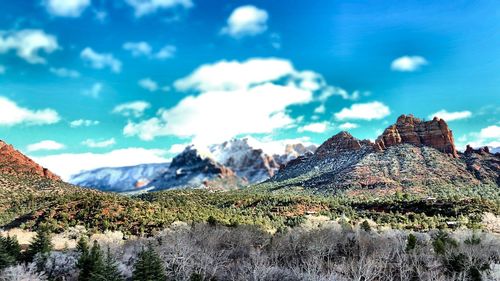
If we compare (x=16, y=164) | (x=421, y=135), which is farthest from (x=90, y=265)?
(x=421, y=135)

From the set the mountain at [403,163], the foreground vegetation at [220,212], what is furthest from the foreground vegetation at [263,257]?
the mountain at [403,163]

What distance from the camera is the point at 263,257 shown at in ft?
168

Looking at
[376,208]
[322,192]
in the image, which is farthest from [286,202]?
[322,192]

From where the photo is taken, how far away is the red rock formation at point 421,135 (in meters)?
173

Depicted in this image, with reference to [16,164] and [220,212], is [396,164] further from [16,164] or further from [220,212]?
[16,164]

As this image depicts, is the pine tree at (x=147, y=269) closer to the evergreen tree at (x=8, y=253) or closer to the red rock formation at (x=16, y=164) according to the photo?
the evergreen tree at (x=8, y=253)

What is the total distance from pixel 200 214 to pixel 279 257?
35.8m

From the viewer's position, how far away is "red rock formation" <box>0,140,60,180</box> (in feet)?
381

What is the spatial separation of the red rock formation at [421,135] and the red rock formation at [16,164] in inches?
4797

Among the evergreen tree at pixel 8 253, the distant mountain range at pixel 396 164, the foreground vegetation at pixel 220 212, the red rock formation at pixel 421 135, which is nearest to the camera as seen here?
the evergreen tree at pixel 8 253

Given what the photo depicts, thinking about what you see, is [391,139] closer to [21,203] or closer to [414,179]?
Answer: [414,179]

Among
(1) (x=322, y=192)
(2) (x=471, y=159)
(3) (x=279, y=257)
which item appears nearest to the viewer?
(3) (x=279, y=257)

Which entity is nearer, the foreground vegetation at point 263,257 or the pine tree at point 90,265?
the pine tree at point 90,265

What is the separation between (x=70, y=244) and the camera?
64.6 metres
